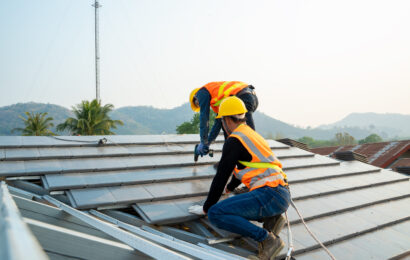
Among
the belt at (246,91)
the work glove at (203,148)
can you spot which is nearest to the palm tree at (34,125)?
the work glove at (203,148)

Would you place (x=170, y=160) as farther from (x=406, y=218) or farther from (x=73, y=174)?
(x=406, y=218)

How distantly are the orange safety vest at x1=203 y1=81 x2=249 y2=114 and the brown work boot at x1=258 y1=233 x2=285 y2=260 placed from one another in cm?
201

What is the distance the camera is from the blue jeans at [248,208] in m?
2.61

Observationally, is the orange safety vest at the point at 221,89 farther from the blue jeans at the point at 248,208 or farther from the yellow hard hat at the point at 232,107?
the blue jeans at the point at 248,208

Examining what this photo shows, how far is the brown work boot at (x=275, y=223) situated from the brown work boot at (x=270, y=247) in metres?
0.24

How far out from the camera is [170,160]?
14.9 ft

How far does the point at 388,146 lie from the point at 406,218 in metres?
12.8

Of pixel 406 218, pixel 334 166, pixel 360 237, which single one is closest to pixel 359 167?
pixel 334 166

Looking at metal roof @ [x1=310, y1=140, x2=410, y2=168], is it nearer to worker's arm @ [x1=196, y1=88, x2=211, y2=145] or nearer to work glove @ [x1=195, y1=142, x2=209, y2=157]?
work glove @ [x1=195, y1=142, x2=209, y2=157]

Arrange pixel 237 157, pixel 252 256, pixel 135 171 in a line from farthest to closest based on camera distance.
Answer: pixel 135 171 → pixel 237 157 → pixel 252 256

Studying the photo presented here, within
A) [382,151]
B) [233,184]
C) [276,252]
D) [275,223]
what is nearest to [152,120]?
[382,151]

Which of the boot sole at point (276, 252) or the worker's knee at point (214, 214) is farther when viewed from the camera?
the worker's knee at point (214, 214)

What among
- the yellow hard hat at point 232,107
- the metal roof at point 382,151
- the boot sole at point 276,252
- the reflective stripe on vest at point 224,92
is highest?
the reflective stripe on vest at point 224,92

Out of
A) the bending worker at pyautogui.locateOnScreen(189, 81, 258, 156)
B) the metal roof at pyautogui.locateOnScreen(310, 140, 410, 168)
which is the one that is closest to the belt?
the bending worker at pyautogui.locateOnScreen(189, 81, 258, 156)
